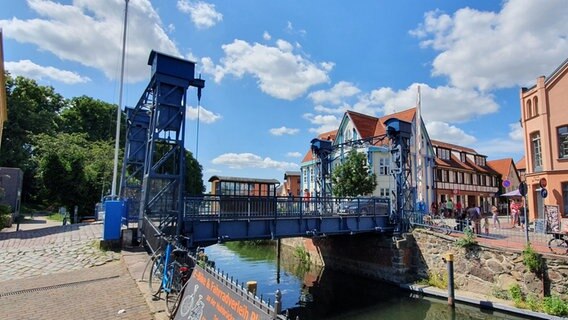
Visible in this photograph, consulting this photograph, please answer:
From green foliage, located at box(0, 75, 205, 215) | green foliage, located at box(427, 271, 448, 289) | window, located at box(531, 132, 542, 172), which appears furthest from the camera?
green foliage, located at box(0, 75, 205, 215)

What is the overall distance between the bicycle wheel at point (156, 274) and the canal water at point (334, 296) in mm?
7585

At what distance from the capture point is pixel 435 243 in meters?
17.3

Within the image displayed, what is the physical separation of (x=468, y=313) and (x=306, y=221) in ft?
24.4

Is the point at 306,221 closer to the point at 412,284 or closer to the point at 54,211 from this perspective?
the point at 412,284

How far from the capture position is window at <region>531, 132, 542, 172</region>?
21.7 m

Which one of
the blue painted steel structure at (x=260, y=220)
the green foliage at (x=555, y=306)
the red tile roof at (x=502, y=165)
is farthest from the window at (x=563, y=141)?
the red tile roof at (x=502, y=165)

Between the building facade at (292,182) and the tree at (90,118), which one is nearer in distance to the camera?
the tree at (90,118)

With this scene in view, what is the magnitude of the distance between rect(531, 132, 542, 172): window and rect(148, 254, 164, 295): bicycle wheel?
77.5 ft

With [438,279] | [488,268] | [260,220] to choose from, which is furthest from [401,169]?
[260,220]

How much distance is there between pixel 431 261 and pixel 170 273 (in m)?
14.8

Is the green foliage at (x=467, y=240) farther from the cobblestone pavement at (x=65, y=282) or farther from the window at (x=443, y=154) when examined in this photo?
the window at (x=443, y=154)

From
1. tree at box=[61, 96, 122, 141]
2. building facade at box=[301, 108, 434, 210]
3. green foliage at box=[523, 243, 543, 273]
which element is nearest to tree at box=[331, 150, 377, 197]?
building facade at box=[301, 108, 434, 210]

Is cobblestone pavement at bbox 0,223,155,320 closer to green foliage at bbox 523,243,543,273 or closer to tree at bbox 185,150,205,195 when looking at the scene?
green foliage at bbox 523,243,543,273

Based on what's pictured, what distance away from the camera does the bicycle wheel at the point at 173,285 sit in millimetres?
6375
